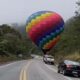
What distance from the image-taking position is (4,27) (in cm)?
14012

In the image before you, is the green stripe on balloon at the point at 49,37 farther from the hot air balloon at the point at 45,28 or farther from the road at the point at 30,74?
the road at the point at 30,74

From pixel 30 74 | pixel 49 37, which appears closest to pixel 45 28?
pixel 49 37

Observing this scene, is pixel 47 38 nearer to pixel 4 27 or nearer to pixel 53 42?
pixel 53 42

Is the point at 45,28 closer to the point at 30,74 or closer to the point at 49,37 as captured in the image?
the point at 49,37

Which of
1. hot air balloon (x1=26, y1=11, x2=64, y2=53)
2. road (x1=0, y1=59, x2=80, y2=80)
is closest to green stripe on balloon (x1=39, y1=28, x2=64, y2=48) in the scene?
hot air balloon (x1=26, y1=11, x2=64, y2=53)

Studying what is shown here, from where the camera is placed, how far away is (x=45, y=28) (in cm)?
6344

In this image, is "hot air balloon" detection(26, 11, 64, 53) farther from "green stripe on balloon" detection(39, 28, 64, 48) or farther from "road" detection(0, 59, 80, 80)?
"road" detection(0, 59, 80, 80)

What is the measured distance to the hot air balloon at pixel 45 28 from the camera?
63500mm

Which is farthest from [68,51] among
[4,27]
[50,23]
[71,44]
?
[4,27]

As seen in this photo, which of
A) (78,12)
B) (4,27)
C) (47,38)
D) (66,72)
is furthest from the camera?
(4,27)

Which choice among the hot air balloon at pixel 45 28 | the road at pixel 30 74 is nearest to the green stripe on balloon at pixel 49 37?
the hot air balloon at pixel 45 28

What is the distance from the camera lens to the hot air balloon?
6350 cm

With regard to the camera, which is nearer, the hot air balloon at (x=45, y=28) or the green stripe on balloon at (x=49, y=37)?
the hot air balloon at (x=45, y=28)

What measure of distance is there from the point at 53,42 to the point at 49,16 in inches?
180
